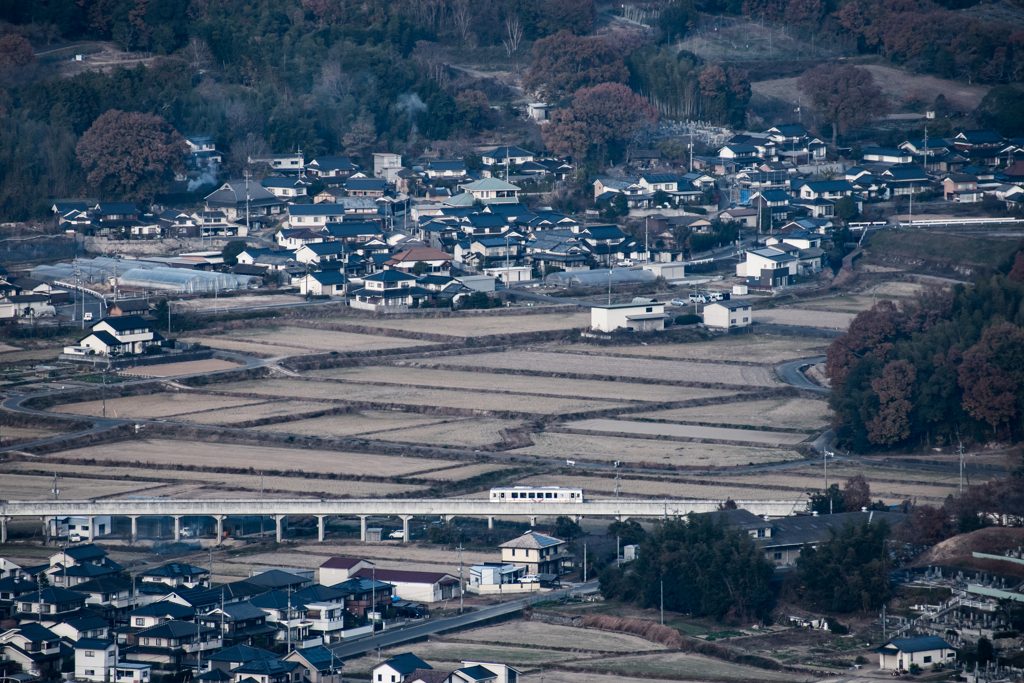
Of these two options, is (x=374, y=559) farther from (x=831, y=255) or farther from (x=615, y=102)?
(x=615, y=102)

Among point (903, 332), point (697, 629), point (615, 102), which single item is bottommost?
point (697, 629)

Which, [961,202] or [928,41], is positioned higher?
[928,41]

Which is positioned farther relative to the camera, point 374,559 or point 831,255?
point 831,255

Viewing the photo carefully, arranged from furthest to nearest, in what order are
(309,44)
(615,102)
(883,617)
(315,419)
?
(309,44)
(615,102)
(315,419)
(883,617)

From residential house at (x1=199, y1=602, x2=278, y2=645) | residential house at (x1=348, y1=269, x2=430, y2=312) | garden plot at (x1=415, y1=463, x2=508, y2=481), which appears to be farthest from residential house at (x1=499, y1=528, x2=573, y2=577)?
residential house at (x1=348, y1=269, x2=430, y2=312)

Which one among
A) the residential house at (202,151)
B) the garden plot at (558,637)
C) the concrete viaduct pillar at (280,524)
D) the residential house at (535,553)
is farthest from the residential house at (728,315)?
the residential house at (202,151)

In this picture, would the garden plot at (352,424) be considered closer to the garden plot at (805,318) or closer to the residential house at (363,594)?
the residential house at (363,594)

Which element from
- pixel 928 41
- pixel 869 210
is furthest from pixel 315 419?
pixel 928 41
